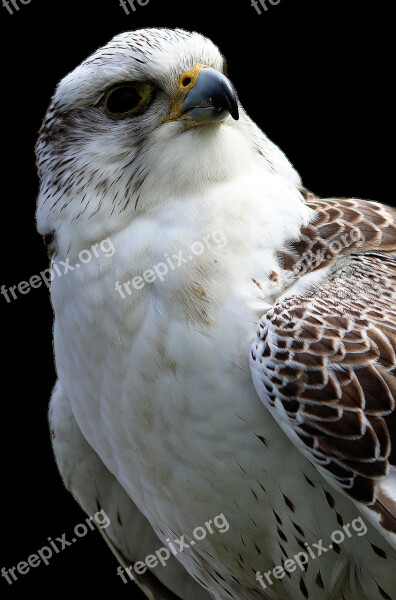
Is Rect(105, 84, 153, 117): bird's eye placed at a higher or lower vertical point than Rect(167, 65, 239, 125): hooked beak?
higher

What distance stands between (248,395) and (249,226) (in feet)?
2.43

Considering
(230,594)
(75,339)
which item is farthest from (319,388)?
(230,594)

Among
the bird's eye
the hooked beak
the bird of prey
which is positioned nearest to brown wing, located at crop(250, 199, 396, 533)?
the bird of prey

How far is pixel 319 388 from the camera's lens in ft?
10.5

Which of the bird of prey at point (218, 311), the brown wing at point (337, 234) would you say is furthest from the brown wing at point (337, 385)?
the brown wing at point (337, 234)

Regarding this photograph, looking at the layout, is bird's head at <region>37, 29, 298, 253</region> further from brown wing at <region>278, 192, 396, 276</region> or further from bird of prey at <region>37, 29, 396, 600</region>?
brown wing at <region>278, 192, 396, 276</region>

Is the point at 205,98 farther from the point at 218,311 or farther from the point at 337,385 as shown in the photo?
the point at 337,385

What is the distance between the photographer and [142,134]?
363cm

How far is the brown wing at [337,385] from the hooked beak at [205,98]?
85cm

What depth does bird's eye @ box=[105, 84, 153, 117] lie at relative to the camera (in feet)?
12.0

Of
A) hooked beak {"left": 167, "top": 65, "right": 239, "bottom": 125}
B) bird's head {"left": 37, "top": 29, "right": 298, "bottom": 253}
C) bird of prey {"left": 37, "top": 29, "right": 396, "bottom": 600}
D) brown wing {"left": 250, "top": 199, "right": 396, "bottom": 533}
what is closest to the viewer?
brown wing {"left": 250, "top": 199, "right": 396, "bottom": 533}

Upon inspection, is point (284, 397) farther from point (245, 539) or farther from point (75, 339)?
point (75, 339)

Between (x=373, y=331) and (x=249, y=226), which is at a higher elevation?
(x=249, y=226)

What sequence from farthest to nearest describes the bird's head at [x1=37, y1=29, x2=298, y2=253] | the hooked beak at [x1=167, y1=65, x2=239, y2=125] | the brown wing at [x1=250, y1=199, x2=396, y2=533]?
the bird's head at [x1=37, y1=29, x2=298, y2=253] → the hooked beak at [x1=167, y1=65, x2=239, y2=125] → the brown wing at [x1=250, y1=199, x2=396, y2=533]
